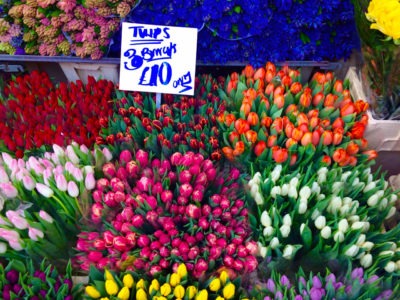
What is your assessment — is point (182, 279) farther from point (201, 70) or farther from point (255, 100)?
point (201, 70)

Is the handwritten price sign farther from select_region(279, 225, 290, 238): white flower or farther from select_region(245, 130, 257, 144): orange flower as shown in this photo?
select_region(279, 225, 290, 238): white flower

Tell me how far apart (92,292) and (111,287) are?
0.06m

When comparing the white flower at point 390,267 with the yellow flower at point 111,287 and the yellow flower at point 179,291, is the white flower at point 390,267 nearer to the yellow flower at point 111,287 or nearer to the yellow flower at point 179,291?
the yellow flower at point 179,291

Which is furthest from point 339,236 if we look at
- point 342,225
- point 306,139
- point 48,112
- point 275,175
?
point 48,112

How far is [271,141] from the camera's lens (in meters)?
1.37

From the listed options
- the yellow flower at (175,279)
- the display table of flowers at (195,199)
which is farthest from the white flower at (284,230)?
the yellow flower at (175,279)

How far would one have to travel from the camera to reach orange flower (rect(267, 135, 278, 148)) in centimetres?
136

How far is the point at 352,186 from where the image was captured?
Result: 4.17 feet

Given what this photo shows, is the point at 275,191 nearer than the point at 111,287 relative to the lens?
No

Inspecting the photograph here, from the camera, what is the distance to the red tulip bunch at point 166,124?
1370 millimetres

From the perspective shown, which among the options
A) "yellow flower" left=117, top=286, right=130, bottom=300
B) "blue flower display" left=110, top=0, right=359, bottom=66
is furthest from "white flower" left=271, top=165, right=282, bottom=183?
"blue flower display" left=110, top=0, right=359, bottom=66

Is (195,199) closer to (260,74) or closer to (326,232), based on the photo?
(326,232)

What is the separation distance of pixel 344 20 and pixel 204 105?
759 millimetres

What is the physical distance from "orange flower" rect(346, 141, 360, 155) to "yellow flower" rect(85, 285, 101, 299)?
94cm
